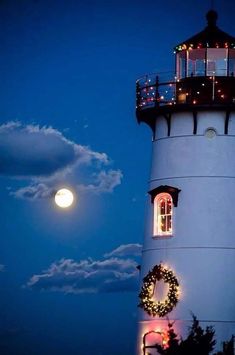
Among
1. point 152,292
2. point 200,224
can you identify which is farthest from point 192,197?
point 152,292

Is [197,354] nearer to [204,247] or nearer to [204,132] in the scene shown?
[204,247]

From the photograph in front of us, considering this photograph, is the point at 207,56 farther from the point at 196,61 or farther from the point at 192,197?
the point at 192,197

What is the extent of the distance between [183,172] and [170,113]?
2.07 m

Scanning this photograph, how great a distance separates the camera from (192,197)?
47719 mm

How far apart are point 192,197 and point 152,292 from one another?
3.52 metres

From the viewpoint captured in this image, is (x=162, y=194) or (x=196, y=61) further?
(x=196, y=61)

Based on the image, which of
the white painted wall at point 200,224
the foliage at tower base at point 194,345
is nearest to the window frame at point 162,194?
the white painted wall at point 200,224

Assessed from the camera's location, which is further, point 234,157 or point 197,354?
point 234,157

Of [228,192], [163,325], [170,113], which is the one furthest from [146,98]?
[163,325]

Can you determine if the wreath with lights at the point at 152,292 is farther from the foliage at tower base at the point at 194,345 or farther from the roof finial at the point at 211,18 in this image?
the roof finial at the point at 211,18

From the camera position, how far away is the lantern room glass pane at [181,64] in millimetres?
48513

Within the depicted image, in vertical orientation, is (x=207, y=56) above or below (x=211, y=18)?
below

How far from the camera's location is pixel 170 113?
48250 millimetres

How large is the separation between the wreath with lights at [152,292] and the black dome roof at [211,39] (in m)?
7.63
